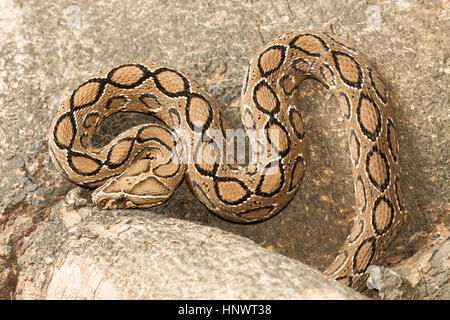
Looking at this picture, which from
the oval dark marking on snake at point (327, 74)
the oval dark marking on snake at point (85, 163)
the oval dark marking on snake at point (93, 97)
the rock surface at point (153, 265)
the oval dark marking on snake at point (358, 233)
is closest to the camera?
the rock surface at point (153, 265)

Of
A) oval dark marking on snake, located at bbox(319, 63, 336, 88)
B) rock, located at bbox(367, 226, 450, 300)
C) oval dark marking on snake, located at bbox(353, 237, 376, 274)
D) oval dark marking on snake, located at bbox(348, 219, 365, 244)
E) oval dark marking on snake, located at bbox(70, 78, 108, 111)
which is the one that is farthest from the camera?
oval dark marking on snake, located at bbox(319, 63, 336, 88)

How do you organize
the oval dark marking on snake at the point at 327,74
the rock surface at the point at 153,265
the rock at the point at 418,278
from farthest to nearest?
the oval dark marking on snake at the point at 327,74 → the rock at the point at 418,278 → the rock surface at the point at 153,265

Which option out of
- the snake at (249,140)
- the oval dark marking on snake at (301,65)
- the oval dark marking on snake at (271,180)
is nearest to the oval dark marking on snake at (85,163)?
the snake at (249,140)

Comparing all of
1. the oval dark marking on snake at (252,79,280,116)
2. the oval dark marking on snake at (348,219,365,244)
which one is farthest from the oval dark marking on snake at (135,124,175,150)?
the oval dark marking on snake at (348,219,365,244)

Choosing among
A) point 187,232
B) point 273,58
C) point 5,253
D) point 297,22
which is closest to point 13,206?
point 5,253

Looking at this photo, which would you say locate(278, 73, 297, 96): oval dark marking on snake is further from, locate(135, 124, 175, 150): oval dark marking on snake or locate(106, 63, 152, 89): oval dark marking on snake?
locate(106, 63, 152, 89): oval dark marking on snake

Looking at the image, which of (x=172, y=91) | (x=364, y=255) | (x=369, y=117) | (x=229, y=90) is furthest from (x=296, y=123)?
(x=364, y=255)

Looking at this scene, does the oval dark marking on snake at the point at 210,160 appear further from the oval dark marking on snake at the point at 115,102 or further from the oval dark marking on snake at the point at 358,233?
the oval dark marking on snake at the point at 358,233
